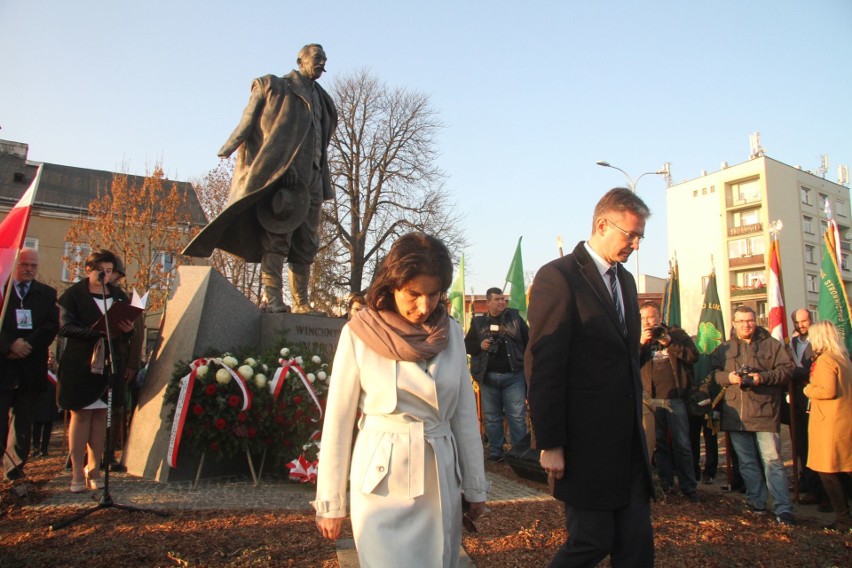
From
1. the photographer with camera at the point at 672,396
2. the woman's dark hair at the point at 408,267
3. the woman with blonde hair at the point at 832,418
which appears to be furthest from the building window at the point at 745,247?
the woman's dark hair at the point at 408,267

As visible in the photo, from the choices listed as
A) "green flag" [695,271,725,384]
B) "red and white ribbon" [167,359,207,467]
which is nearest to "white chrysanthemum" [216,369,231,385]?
"red and white ribbon" [167,359,207,467]

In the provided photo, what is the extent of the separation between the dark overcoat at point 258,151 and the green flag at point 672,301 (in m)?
7.82

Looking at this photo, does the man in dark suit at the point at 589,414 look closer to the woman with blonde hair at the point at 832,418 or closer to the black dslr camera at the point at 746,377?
the black dslr camera at the point at 746,377

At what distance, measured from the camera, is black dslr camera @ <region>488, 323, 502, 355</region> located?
8062mm

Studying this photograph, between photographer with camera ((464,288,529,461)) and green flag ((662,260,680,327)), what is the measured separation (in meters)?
4.91

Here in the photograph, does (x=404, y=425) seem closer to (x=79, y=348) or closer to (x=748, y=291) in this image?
(x=79, y=348)

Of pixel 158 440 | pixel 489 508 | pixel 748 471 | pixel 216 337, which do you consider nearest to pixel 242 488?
pixel 158 440

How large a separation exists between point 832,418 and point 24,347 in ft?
23.5

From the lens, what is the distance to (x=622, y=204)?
10.8 ft

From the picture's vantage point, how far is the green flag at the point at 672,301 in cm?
1207

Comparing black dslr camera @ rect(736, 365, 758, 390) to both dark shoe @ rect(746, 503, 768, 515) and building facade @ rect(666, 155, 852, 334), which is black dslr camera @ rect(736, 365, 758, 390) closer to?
dark shoe @ rect(746, 503, 768, 515)

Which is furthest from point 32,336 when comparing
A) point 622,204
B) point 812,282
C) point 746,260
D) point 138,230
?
point 812,282

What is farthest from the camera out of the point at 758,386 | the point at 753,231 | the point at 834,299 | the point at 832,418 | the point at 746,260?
the point at 753,231

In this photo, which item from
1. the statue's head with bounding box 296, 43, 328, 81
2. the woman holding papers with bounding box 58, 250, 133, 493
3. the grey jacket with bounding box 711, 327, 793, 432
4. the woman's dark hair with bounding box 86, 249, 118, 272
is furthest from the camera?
the statue's head with bounding box 296, 43, 328, 81
